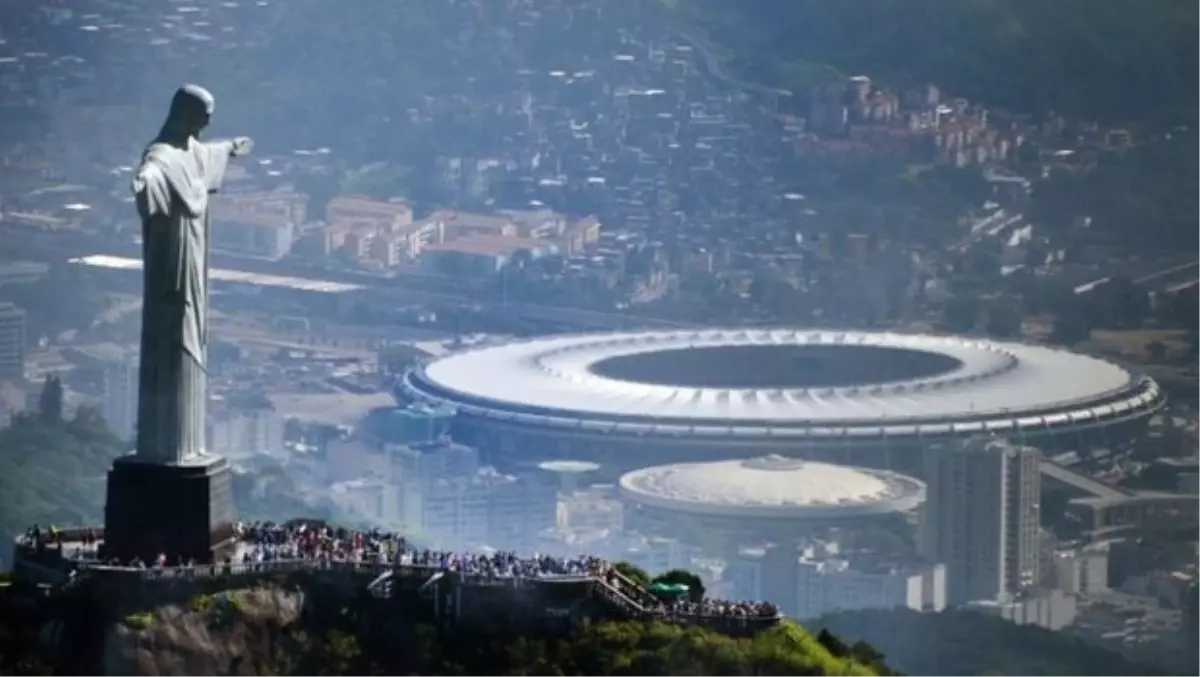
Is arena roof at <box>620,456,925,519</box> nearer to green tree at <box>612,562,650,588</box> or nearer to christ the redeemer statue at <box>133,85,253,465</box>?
green tree at <box>612,562,650,588</box>

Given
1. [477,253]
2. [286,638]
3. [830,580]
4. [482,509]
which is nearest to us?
[286,638]

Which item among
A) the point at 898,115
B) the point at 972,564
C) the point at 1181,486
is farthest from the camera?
the point at 898,115

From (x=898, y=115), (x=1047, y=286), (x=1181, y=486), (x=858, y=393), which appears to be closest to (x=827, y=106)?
(x=898, y=115)

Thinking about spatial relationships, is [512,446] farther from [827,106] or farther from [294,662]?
[294,662]

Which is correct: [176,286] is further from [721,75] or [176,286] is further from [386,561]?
[721,75]

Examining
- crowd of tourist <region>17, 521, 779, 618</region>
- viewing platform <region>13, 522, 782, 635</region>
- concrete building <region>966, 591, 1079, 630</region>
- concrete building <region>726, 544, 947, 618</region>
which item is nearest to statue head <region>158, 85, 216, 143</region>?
crowd of tourist <region>17, 521, 779, 618</region>

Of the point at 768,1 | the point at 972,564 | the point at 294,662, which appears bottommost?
the point at 972,564

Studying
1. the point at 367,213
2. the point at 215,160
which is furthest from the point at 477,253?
the point at 215,160
